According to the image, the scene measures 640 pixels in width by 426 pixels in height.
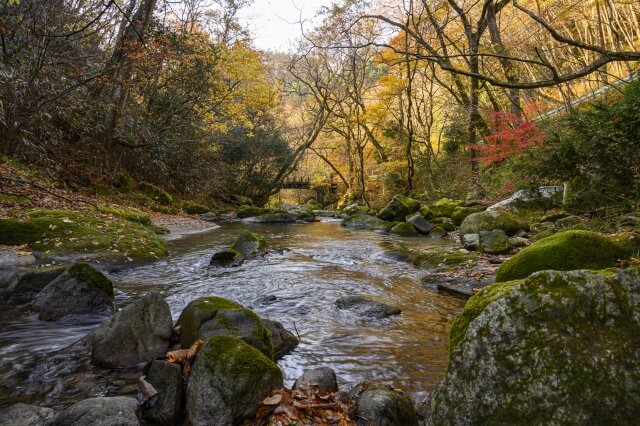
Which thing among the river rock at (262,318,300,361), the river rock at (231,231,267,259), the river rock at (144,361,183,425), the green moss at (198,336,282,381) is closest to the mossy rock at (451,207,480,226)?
the river rock at (231,231,267,259)

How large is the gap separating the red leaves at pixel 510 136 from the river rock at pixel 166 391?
1042 cm

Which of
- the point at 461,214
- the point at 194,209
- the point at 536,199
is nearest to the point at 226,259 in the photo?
the point at 536,199

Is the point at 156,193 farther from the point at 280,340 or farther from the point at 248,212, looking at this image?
the point at 280,340

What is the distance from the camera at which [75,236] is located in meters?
7.89

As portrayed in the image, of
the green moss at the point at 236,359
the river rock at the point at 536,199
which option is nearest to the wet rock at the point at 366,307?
the green moss at the point at 236,359

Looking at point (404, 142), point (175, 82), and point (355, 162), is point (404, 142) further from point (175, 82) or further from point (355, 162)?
point (175, 82)

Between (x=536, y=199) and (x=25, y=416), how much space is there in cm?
1251

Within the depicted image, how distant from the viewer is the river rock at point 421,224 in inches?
551

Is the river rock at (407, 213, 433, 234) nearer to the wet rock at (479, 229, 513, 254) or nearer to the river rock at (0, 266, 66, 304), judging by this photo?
the wet rock at (479, 229, 513, 254)

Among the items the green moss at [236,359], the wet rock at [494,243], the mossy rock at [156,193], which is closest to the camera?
the green moss at [236,359]

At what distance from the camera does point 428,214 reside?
16.1 meters

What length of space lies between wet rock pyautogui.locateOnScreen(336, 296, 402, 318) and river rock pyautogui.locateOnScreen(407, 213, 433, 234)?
886 centimetres

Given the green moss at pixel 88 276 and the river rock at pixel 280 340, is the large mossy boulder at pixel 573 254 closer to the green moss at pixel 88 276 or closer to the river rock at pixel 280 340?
the river rock at pixel 280 340

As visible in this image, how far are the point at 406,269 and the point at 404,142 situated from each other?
18.4 metres
